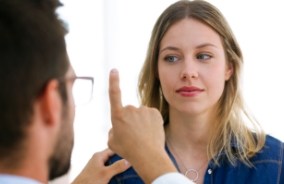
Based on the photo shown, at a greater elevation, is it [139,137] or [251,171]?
[139,137]

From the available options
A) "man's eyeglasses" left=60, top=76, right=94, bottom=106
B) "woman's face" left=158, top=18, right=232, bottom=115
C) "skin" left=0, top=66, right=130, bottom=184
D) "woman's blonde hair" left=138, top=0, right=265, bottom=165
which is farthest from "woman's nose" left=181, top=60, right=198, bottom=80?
"skin" left=0, top=66, right=130, bottom=184

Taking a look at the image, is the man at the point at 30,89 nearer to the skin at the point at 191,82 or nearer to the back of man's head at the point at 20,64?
the back of man's head at the point at 20,64

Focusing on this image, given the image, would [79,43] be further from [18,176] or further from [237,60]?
[18,176]

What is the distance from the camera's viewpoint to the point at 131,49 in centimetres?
226

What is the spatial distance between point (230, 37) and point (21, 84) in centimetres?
94

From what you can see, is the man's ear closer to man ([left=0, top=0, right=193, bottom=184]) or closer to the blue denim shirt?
man ([left=0, top=0, right=193, bottom=184])

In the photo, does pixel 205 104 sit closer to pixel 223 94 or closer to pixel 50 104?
pixel 223 94

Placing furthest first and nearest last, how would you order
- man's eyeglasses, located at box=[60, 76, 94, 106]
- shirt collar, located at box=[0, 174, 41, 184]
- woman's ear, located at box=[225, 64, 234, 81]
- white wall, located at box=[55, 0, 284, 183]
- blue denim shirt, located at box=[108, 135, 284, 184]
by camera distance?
white wall, located at box=[55, 0, 284, 183] → woman's ear, located at box=[225, 64, 234, 81] → blue denim shirt, located at box=[108, 135, 284, 184] → man's eyeglasses, located at box=[60, 76, 94, 106] → shirt collar, located at box=[0, 174, 41, 184]

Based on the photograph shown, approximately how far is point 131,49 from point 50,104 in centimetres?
154

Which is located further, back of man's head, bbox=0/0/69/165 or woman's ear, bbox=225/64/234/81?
woman's ear, bbox=225/64/234/81

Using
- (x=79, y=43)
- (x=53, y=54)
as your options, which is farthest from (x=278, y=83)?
(x=53, y=54)

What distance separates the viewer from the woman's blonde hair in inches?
57.1

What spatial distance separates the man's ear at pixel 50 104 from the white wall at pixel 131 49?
1386 millimetres

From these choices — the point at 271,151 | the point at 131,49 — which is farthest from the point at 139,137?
the point at 131,49
